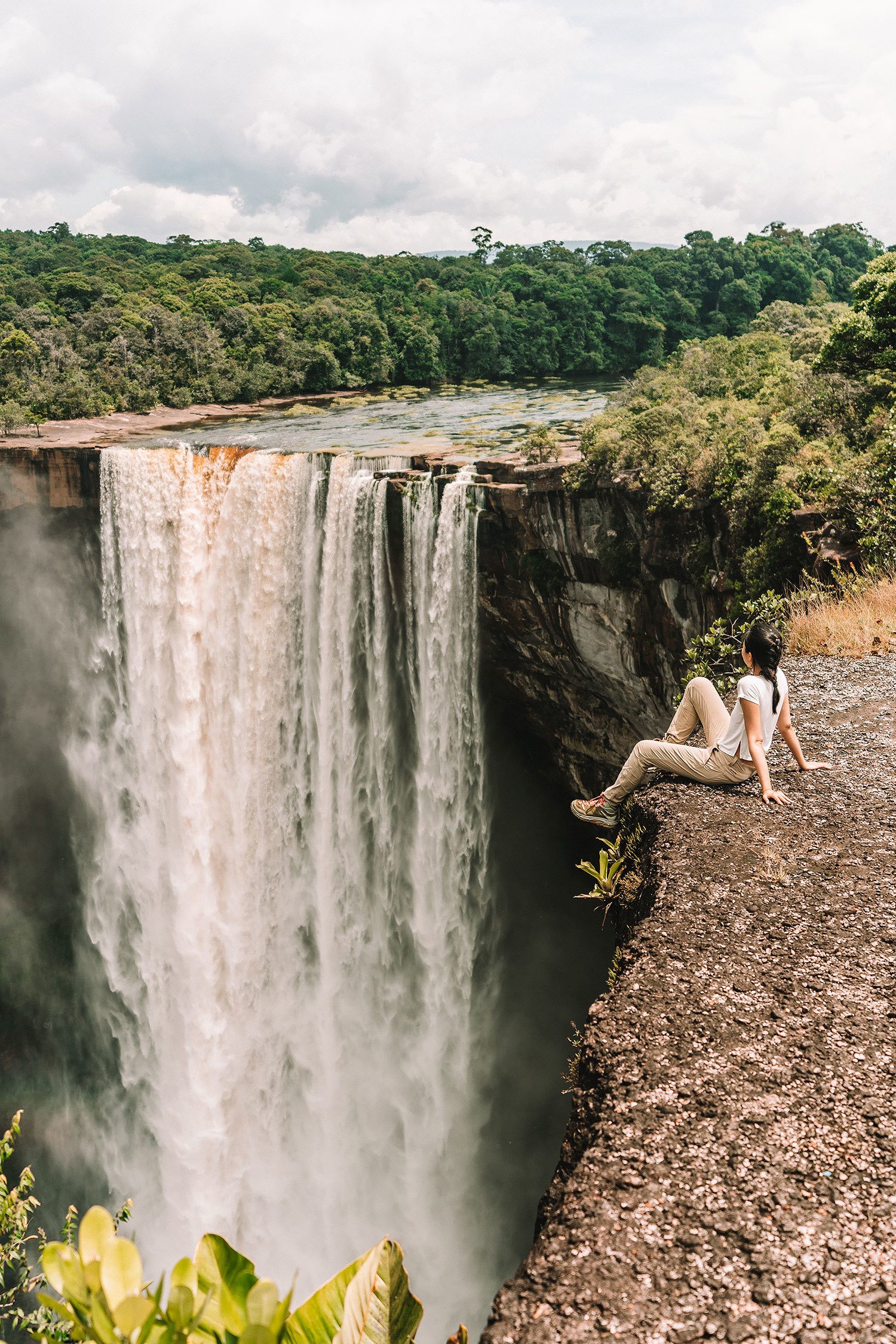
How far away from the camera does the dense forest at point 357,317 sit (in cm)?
2738

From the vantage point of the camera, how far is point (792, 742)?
5449mm

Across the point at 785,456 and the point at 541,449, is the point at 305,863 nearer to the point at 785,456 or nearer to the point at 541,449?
the point at 541,449

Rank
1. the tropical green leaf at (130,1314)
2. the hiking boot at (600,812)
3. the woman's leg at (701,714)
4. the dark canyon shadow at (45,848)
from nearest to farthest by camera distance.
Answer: the tropical green leaf at (130,1314) < the woman's leg at (701,714) < the hiking boot at (600,812) < the dark canyon shadow at (45,848)

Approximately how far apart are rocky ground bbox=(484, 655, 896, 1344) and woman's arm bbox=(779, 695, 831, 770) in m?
0.50

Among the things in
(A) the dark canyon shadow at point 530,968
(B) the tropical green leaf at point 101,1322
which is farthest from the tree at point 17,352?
(B) the tropical green leaf at point 101,1322

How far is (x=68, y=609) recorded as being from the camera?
19.2 m

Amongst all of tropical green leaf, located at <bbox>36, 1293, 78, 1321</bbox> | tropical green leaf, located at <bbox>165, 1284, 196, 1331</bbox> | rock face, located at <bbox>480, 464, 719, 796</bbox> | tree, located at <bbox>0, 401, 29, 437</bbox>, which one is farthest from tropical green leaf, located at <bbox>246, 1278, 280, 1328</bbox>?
tree, located at <bbox>0, 401, 29, 437</bbox>

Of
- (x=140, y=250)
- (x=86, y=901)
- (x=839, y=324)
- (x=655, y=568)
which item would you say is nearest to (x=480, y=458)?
(x=655, y=568)

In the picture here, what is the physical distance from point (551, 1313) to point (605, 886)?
10.2ft

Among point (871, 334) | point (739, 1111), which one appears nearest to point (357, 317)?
point (871, 334)

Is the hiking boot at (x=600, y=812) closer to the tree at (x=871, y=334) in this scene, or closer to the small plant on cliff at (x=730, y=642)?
the small plant on cliff at (x=730, y=642)

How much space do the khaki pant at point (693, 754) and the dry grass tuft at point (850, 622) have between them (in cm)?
277

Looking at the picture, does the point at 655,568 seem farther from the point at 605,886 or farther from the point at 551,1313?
the point at 551,1313

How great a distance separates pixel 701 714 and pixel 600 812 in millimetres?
1028
